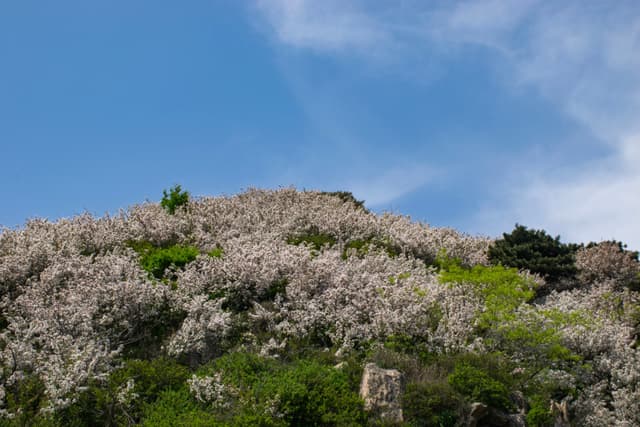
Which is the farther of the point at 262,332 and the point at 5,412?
the point at 262,332

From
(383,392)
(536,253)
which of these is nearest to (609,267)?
(536,253)

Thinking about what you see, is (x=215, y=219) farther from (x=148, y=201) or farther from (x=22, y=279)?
(x=22, y=279)

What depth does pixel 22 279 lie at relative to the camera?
18812 millimetres

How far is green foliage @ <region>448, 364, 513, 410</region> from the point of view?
1339cm

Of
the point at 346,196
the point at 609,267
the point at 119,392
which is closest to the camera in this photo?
the point at 119,392

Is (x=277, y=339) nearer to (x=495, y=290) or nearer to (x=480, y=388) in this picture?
(x=480, y=388)

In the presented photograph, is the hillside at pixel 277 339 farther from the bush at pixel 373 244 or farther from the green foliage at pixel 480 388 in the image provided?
the bush at pixel 373 244

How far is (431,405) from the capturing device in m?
12.9

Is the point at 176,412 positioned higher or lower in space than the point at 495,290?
lower

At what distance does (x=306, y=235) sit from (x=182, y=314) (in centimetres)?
957

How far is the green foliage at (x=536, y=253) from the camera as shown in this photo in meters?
27.4

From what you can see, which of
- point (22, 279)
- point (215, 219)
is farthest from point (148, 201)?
point (22, 279)

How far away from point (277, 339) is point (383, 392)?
375cm

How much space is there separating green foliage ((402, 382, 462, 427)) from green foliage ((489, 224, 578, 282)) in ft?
50.6
